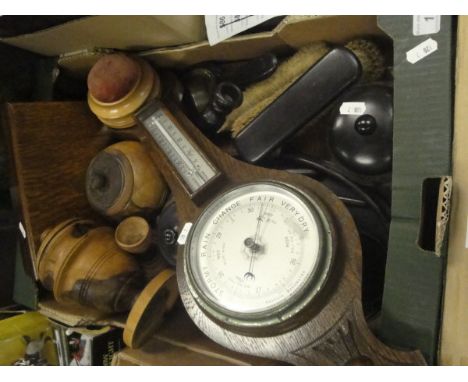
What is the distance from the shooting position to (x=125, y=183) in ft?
3.72

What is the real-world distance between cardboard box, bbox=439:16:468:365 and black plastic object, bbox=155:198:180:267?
2.00 feet

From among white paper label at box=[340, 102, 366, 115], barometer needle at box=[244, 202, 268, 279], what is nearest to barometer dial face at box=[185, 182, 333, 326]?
barometer needle at box=[244, 202, 268, 279]

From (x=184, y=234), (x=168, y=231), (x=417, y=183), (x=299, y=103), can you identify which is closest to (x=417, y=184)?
(x=417, y=183)

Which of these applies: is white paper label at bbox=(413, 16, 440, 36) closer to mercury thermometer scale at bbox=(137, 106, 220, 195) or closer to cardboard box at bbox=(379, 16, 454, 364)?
cardboard box at bbox=(379, 16, 454, 364)

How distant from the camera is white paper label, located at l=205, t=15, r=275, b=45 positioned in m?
0.96

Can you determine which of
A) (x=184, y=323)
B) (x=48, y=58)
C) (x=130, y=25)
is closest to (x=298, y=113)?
(x=130, y=25)

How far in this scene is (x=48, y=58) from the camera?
1293 millimetres

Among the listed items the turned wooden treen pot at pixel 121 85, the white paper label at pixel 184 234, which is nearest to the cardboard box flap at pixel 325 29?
the turned wooden treen pot at pixel 121 85

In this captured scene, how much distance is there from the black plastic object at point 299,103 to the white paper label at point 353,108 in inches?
1.2

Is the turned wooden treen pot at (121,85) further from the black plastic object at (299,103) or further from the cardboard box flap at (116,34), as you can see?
the black plastic object at (299,103)

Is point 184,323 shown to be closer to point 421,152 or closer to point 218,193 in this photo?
point 218,193

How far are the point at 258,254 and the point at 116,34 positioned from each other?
A: 61 centimetres

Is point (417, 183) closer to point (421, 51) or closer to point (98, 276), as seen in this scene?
point (421, 51)

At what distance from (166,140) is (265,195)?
30 cm
